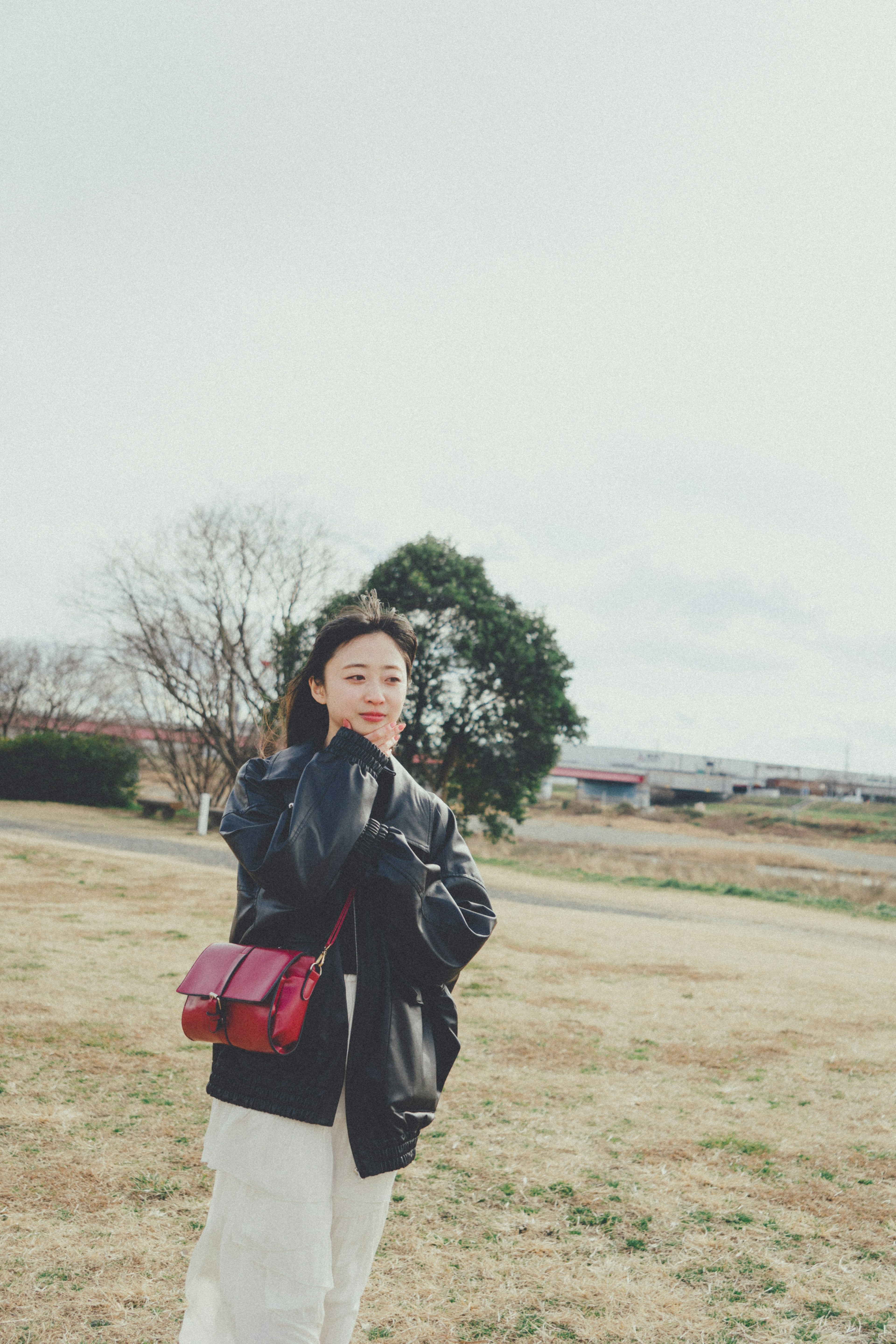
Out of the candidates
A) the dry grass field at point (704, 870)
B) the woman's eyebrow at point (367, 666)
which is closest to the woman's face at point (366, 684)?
the woman's eyebrow at point (367, 666)

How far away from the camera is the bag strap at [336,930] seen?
1.79 metres

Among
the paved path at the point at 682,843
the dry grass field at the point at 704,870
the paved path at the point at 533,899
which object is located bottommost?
the paved path at the point at 682,843

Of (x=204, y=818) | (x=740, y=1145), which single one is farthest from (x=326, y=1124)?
(x=204, y=818)

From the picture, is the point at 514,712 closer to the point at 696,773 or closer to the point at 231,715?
the point at 231,715

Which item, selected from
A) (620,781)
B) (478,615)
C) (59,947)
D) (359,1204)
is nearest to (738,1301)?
(359,1204)

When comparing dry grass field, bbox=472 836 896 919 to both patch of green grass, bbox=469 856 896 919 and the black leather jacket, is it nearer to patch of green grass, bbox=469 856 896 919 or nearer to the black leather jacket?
patch of green grass, bbox=469 856 896 919

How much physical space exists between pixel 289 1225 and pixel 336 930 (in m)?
0.54

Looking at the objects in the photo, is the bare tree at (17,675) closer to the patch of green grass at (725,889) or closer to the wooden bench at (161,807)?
the wooden bench at (161,807)

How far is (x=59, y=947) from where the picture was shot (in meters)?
6.89

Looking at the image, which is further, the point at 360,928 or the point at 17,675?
the point at 17,675

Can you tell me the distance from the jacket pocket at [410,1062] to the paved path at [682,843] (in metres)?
24.8

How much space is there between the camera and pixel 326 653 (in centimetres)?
221

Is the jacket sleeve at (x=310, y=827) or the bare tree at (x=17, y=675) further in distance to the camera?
the bare tree at (x=17, y=675)

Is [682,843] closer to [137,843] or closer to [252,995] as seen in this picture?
[137,843]
